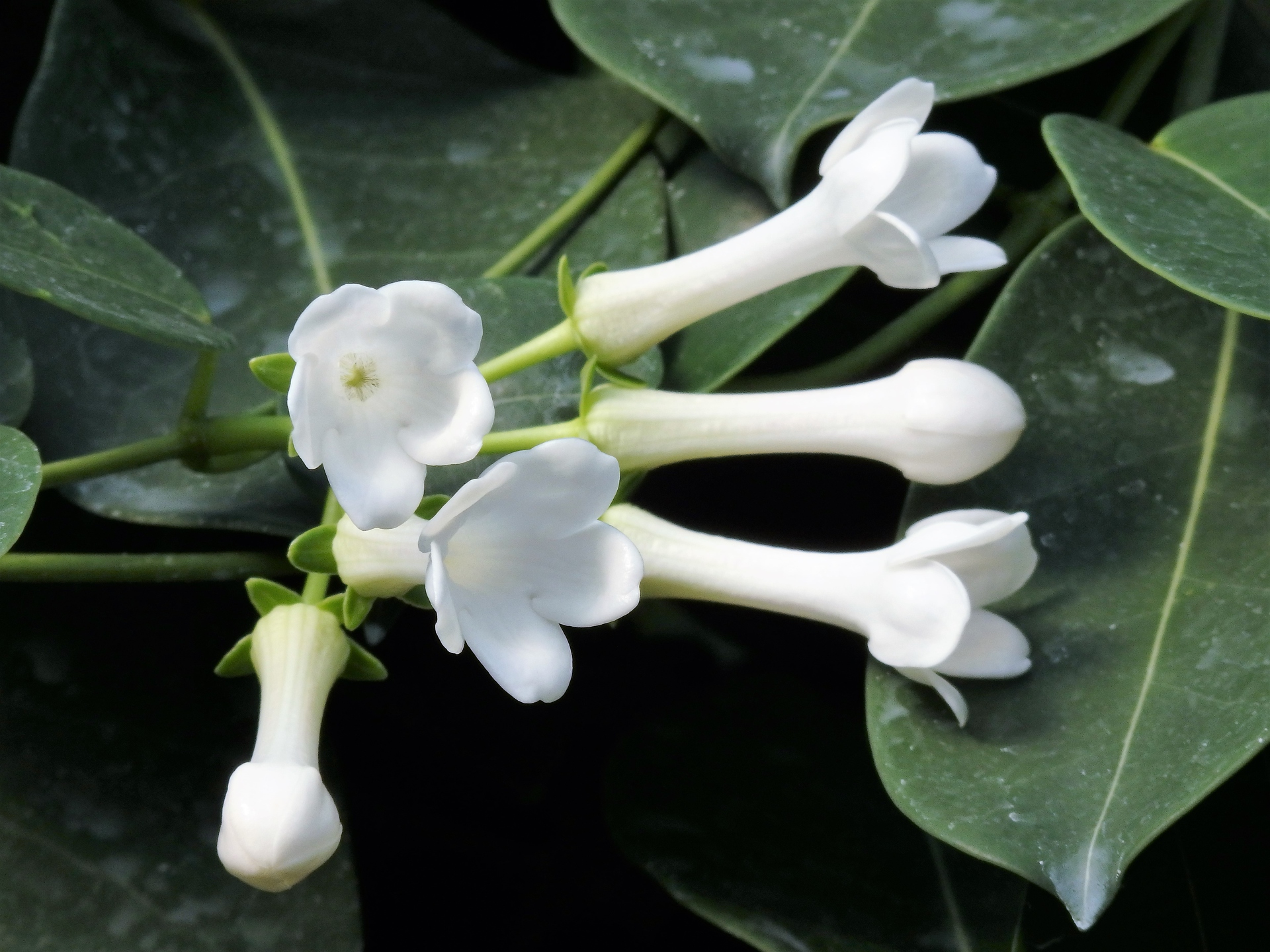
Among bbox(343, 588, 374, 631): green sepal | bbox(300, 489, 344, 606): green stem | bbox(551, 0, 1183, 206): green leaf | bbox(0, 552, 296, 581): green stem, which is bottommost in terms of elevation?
bbox(0, 552, 296, 581): green stem

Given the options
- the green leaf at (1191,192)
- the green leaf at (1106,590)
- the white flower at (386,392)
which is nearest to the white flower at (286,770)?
the white flower at (386,392)

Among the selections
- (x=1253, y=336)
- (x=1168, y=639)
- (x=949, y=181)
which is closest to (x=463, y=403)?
(x=949, y=181)

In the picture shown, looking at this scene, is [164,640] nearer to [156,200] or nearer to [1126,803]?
[156,200]

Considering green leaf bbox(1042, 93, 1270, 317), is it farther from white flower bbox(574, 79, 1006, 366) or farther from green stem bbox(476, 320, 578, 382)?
green stem bbox(476, 320, 578, 382)

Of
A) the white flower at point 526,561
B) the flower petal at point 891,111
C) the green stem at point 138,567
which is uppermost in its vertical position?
the flower petal at point 891,111

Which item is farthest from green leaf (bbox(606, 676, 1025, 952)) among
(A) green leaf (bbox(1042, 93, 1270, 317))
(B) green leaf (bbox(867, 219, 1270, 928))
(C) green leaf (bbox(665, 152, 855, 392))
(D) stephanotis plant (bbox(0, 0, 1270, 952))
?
(A) green leaf (bbox(1042, 93, 1270, 317))

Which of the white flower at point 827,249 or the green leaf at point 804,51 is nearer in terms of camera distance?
the white flower at point 827,249

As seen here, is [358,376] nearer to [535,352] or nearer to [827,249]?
[535,352]

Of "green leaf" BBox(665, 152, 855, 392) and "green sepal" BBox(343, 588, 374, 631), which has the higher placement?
"green leaf" BBox(665, 152, 855, 392)

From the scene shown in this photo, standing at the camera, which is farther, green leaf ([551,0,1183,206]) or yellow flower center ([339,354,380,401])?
green leaf ([551,0,1183,206])

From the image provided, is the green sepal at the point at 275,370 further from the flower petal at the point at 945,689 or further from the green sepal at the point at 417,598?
the flower petal at the point at 945,689
